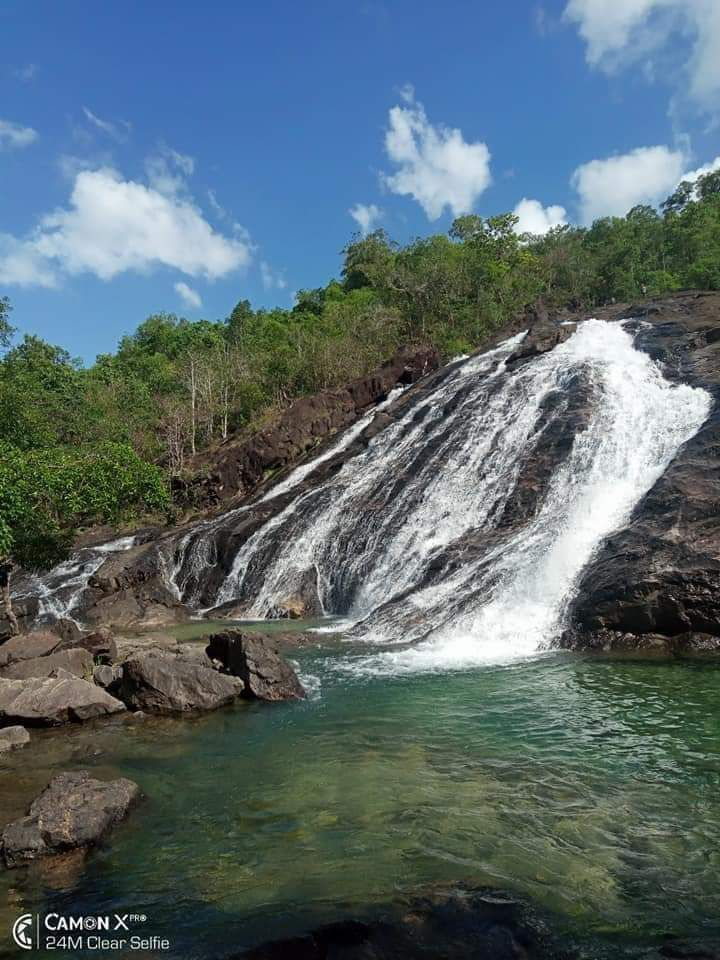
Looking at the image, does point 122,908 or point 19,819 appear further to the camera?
point 19,819

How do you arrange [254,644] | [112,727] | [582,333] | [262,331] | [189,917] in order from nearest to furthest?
[189,917], [112,727], [254,644], [582,333], [262,331]

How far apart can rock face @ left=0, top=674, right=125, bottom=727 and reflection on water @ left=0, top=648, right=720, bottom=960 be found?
0.64 metres

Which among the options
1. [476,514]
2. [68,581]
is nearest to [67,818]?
[476,514]

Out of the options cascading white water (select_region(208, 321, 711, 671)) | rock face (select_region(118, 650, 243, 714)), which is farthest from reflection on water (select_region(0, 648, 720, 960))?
cascading white water (select_region(208, 321, 711, 671))

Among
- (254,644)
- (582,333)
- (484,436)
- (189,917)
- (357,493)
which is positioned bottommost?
(189,917)

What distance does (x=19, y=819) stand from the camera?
7.52 meters

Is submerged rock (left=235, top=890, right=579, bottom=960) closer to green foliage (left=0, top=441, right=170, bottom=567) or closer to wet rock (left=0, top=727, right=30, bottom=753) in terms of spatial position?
wet rock (left=0, top=727, right=30, bottom=753)

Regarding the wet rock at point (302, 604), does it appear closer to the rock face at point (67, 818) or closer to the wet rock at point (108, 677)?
the wet rock at point (108, 677)

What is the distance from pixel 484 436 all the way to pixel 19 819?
2475 cm

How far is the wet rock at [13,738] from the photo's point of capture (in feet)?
34.7

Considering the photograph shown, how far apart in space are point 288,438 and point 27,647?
30637mm

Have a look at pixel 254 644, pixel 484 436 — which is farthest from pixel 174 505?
pixel 254 644

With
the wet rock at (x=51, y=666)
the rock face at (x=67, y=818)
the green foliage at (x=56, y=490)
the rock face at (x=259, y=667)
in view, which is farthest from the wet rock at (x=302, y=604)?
the rock face at (x=67, y=818)

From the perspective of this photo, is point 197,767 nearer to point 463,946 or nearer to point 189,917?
point 189,917
